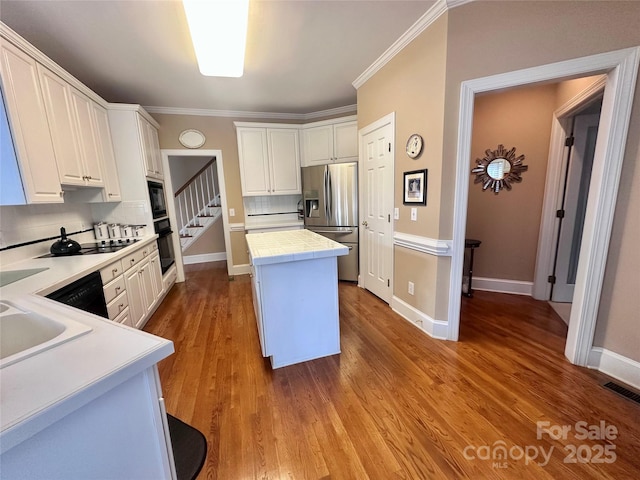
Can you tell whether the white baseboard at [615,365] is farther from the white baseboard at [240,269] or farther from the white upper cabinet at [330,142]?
the white baseboard at [240,269]

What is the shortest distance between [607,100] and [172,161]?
6.44 m

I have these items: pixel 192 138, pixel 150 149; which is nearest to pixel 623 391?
pixel 150 149

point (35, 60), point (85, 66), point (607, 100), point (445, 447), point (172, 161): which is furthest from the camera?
point (172, 161)

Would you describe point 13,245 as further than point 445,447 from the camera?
Yes

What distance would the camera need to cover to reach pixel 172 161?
5.55 metres

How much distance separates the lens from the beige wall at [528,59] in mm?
1586

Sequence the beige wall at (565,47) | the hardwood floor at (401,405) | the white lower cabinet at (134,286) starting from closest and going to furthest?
Result: the hardwood floor at (401,405)
the beige wall at (565,47)
the white lower cabinet at (134,286)

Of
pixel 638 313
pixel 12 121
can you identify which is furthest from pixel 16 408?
pixel 638 313

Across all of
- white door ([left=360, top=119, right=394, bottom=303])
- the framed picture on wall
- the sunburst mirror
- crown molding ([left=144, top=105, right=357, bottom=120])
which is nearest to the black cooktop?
crown molding ([left=144, top=105, right=357, bottom=120])

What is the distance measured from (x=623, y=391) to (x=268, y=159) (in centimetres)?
445

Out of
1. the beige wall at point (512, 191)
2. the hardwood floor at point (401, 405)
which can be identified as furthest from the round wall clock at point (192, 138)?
the beige wall at point (512, 191)

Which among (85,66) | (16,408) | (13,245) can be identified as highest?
(85,66)

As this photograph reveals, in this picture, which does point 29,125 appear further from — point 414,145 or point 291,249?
point 414,145

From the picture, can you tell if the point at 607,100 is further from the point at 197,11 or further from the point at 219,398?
the point at 219,398
